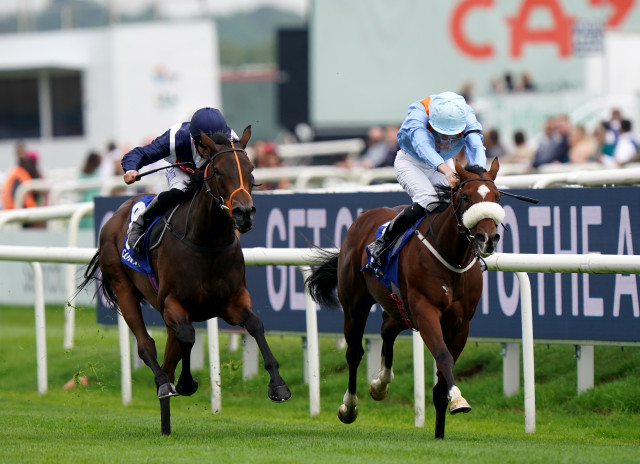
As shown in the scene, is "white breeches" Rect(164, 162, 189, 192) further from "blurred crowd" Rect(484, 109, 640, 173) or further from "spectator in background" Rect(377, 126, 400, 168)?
"spectator in background" Rect(377, 126, 400, 168)

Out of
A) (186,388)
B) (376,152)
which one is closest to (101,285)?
(186,388)

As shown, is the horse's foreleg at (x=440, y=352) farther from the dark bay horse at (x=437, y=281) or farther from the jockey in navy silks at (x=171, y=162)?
the jockey in navy silks at (x=171, y=162)

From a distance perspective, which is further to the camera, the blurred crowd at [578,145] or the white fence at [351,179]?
the blurred crowd at [578,145]

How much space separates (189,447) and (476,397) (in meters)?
2.67

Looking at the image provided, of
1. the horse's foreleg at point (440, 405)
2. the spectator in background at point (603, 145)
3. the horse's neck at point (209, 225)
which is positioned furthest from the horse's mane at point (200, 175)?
the spectator in background at point (603, 145)

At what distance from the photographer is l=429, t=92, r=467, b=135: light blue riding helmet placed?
6906 mm

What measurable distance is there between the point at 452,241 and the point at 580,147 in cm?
717

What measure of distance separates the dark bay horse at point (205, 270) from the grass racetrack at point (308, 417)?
389mm

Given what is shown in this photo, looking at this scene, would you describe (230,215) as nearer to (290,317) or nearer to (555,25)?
(290,317)

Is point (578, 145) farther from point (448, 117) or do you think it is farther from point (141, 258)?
point (141, 258)

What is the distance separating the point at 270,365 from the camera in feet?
22.3

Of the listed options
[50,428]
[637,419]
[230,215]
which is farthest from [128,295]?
[637,419]

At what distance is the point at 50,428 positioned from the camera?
24.2 feet

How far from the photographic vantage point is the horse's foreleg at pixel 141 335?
6965 mm
